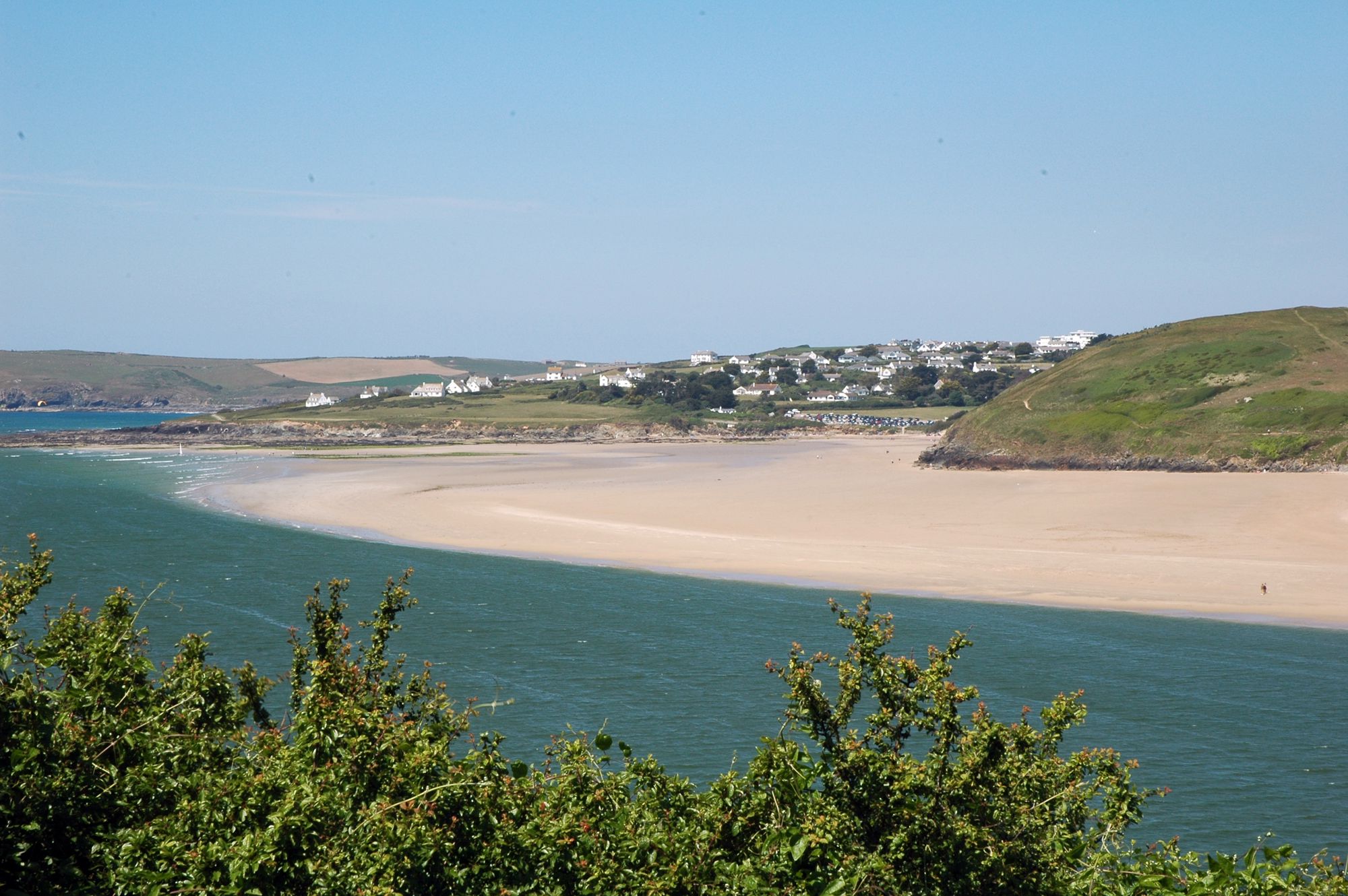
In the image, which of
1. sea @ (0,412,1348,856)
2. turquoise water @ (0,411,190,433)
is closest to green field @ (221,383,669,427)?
turquoise water @ (0,411,190,433)

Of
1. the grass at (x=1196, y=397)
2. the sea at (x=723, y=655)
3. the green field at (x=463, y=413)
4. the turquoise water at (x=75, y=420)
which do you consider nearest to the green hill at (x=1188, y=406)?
the grass at (x=1196, y=397)

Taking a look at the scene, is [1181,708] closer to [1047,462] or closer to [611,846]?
[611,846]

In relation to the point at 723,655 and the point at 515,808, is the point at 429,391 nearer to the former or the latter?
the point at 723,655

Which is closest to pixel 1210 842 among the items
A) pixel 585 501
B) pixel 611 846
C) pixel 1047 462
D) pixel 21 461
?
pixel 611 846

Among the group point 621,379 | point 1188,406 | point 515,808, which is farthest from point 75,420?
point 515,808

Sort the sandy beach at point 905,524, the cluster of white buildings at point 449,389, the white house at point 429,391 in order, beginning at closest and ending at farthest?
the sandy beach at point 905,524, the white house at point 429,391, the cluster of white buildings at point 449,389

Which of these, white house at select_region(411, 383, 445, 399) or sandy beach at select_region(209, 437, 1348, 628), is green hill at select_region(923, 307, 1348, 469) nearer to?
sandy beach at select_region(209, 437, 1348, 628)

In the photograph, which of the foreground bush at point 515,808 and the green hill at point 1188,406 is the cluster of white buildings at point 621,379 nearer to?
the green hill at point 1188,406
